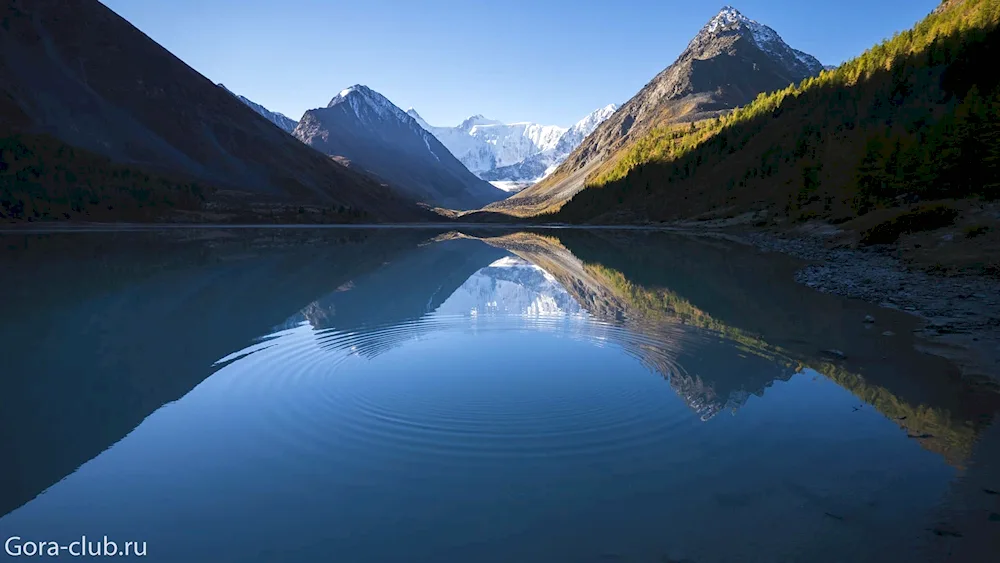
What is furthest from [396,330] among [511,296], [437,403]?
[511,296]

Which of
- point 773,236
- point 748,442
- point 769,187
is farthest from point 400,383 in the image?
point 769,187

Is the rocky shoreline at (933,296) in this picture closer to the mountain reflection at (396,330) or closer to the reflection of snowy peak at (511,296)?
the mountain reflection at (396,330)

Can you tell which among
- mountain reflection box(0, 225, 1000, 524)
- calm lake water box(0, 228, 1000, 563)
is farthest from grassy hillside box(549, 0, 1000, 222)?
calm lake water box(0, 228, 1000, 563)

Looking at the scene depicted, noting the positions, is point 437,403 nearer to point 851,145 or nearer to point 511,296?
point 511,296

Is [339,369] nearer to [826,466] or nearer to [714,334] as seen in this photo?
[826,466]

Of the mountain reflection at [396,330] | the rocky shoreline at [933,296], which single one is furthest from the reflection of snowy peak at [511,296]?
the rocky shoreline at [933,296]
